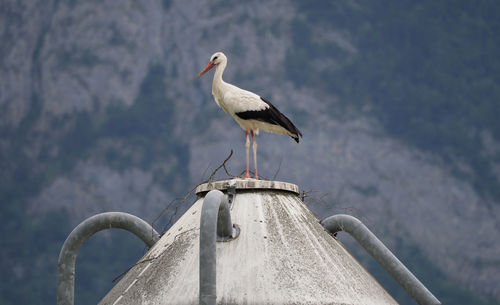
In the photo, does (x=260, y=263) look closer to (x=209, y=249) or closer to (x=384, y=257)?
(x=209, y=249)

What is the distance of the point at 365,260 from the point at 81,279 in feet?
59.6

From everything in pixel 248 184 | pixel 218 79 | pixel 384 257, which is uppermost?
pixel 218 79

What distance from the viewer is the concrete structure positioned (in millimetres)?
5020

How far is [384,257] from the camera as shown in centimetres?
604

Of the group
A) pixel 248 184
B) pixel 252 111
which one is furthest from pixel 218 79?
pixel 248 184

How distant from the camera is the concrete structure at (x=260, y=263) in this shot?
502cm

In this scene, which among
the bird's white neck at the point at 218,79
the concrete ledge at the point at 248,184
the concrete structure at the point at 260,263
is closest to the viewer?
the concrete structure at the point at 260,263

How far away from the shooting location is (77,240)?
6.20 metres

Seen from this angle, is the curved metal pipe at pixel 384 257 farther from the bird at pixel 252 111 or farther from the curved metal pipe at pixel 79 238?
the curved metal pipe at pixel 79 238

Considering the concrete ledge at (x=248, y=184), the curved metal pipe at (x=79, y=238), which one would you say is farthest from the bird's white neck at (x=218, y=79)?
the concrete ledge at (x=248, y=184)

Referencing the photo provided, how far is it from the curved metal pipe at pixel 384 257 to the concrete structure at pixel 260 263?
19cm

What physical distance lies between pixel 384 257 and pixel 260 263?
4.43ft

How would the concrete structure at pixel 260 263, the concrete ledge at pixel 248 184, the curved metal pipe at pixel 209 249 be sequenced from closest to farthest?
1. the curved metal pipe at pixel 209 249
2. the concrete structure at pixel 260 263
3. the concrete ledge at pixel 248 184

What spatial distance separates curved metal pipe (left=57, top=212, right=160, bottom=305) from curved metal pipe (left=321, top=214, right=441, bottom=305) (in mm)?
1673
